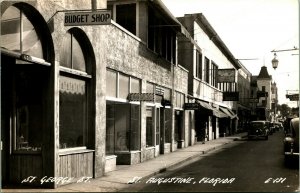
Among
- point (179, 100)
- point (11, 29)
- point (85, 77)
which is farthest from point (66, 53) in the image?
point (179, 100)

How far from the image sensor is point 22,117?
36.6ft

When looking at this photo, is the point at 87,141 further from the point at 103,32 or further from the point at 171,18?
the point at 171,18

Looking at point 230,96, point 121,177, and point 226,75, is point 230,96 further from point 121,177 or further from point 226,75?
point 121,177

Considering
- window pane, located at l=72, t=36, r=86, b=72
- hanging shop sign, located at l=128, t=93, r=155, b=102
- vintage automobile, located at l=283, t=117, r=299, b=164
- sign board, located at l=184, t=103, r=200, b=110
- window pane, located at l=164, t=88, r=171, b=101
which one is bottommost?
vintage automobile, located at l=283, t=117, r=299, b=164

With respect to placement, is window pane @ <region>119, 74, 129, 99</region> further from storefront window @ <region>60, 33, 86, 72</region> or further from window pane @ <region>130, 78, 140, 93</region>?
storefront window @ <region>60, 33, 86, 72</region>

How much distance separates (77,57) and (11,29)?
3.06 meters

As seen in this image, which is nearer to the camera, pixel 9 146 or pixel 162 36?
pixel 9 146

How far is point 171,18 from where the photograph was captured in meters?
21.7

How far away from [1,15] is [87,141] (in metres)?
5.25

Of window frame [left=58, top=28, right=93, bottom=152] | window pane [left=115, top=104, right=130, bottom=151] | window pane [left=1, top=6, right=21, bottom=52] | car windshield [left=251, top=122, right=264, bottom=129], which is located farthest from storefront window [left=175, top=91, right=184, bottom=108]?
window pane [left=1, top=6, right=21, bottom=52]

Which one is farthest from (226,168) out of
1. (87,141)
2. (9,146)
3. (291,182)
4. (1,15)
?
(1,15)

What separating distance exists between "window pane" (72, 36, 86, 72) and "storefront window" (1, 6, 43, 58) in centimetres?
170

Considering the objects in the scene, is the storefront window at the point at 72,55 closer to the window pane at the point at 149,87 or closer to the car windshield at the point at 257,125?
the window pane at the point at 149,87

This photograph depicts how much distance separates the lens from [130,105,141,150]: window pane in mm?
17942
